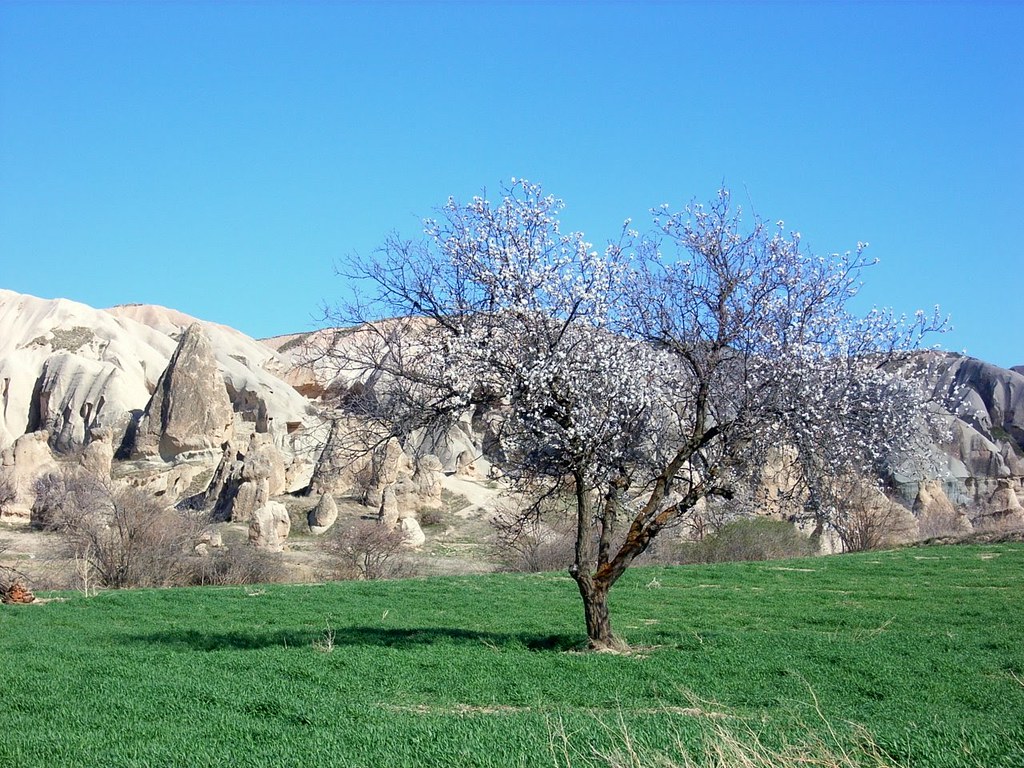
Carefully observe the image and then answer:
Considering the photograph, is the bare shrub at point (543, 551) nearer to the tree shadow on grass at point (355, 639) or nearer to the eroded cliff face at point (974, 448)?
the eroded cliff face at point (974, 448)

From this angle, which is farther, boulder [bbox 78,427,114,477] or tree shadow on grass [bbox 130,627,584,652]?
boulder [bbox 78,427,114,477]

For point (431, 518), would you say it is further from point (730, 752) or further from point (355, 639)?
point (730, 752)

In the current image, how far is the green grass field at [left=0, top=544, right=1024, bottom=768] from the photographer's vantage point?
6594 millimetres

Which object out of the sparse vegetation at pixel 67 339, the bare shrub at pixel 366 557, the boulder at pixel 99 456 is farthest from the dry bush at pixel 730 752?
the sparse vegetation at pixel 67 339

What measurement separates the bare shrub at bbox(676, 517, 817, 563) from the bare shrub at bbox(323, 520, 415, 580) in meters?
8.93

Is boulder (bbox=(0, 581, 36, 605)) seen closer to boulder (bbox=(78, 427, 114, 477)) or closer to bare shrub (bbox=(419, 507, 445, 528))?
bare shrub (bbox=(419, 507, 445, 528))

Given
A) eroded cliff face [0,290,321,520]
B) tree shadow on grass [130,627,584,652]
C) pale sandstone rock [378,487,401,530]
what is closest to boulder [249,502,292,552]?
pale sandstone rock [378,487,401,530]

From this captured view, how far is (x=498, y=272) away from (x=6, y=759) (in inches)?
286

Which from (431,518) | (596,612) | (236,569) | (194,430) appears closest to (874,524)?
(431,518)

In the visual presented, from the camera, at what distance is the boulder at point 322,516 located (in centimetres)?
4012

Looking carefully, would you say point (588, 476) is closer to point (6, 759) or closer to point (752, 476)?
point (752, 476)

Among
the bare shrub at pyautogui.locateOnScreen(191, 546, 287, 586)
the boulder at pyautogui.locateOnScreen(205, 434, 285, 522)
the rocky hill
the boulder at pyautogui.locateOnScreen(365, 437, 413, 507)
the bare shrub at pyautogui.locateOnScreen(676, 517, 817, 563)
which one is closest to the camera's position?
the bare shrub at pyautogui.locateOnScreen(191, 546, 287, 586)

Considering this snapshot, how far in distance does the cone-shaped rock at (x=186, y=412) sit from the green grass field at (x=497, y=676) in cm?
3313

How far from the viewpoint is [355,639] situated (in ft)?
45.9
